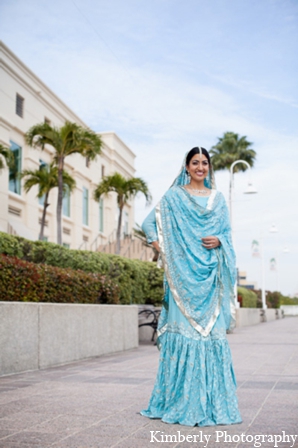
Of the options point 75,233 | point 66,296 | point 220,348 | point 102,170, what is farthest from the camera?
point 102,170

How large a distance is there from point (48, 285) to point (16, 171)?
1665 centimetres

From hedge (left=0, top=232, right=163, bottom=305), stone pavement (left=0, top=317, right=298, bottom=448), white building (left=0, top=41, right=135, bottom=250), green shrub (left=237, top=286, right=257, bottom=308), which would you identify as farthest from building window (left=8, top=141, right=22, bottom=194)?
stone pavement (left=0, top=317, right=298, bottom=448)

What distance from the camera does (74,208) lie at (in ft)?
107

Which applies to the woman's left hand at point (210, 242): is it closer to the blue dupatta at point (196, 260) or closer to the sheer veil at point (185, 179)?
the blue dupatta at point (196, 260)

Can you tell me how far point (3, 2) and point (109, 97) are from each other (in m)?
4.34

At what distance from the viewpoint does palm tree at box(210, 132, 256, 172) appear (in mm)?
46125

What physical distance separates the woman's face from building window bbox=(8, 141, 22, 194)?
2090 centimetres

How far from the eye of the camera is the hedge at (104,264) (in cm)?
1180

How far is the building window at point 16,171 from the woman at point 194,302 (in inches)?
824

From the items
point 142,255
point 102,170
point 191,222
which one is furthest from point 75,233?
point 191,222

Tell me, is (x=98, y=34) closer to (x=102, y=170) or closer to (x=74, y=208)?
(x=74, y=208)

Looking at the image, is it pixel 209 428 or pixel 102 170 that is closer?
pixel 209 428

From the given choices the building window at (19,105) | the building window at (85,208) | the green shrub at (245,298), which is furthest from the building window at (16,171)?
the green shrub at (245,298)

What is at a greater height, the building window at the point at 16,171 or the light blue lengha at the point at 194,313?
the building window at the point at 16,171
